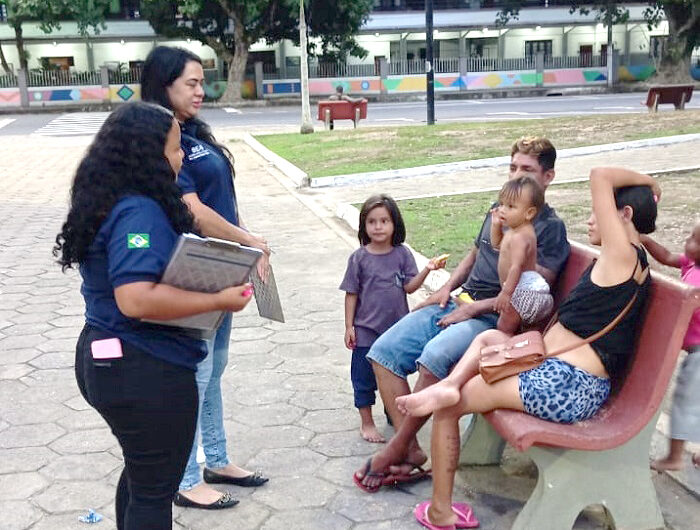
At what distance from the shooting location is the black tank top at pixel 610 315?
298 cm

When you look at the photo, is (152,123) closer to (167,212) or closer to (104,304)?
(167,212)

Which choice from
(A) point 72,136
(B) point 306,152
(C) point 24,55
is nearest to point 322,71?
(C) point 24,55

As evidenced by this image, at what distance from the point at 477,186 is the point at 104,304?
922 centimetres

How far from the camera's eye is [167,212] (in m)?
2.41

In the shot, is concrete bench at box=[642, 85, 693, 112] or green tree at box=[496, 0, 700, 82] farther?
green tree at box=[496, 0, 700, 82]

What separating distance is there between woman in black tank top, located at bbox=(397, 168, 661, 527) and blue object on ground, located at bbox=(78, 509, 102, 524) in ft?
4.44

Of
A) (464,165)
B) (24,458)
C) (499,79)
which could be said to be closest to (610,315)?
(24,458)

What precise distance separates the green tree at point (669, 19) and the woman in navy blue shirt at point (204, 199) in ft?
128

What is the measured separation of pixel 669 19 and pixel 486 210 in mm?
35407

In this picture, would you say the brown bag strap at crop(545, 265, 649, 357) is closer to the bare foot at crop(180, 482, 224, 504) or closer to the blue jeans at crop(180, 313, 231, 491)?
the blue jeans at crop(180, 313, 231, 491)

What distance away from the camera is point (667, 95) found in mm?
21281

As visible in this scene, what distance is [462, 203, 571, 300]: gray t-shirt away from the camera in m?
3.76

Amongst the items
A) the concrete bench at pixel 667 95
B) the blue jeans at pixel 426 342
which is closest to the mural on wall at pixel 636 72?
the concrete bench at pixel 667 95

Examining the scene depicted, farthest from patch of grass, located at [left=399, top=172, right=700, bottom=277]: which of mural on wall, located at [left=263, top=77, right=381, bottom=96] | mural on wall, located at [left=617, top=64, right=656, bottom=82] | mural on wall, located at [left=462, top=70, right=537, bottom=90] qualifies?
mural on wall, located at [left=617, top=64, right=656, bottom=82]
